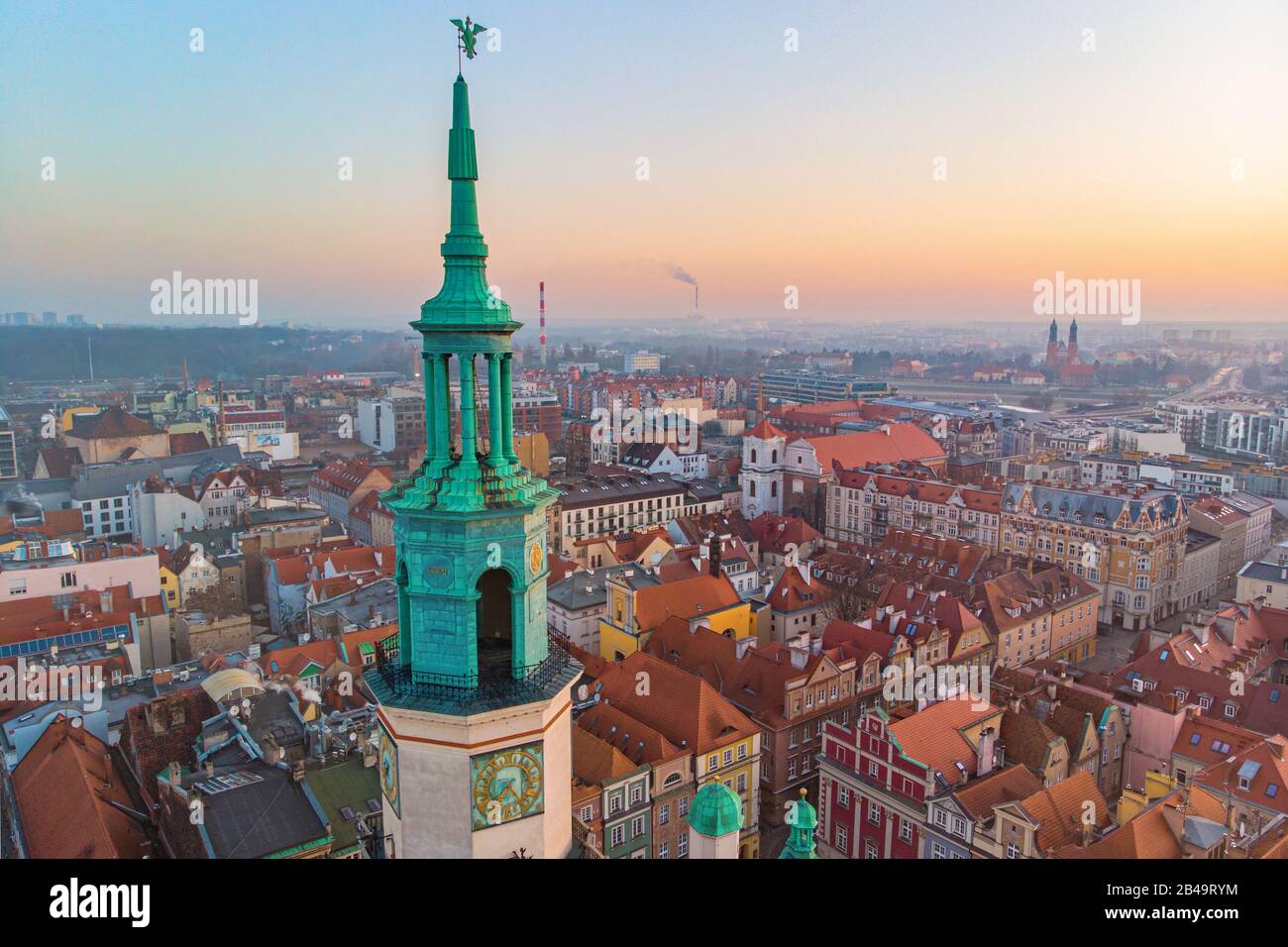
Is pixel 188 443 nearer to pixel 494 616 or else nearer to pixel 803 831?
pixel 494 616

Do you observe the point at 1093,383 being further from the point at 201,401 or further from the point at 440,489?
the point at 440,489

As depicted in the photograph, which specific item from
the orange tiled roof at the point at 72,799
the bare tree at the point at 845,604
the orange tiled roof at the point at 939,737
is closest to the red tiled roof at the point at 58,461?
the orange tiled roof at the point at 72,799

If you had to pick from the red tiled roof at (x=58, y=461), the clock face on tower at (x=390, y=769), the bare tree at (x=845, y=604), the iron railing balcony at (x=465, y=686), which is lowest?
the bare tree at (x=845, y=604)

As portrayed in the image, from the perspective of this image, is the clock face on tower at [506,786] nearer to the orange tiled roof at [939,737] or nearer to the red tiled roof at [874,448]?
the orange tiled roof at [939,737]

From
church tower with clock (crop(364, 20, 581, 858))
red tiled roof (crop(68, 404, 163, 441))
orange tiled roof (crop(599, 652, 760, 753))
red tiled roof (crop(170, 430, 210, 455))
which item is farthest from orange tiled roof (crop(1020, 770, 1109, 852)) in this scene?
red tiled roof (crop(68, 404, 163, 441))

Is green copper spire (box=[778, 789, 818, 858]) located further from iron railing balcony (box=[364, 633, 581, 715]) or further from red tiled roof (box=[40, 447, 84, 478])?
red tiled roof (box=[40, 447, 84, 478])

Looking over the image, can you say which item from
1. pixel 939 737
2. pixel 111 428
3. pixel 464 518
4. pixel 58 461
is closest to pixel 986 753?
pixel 939 737
